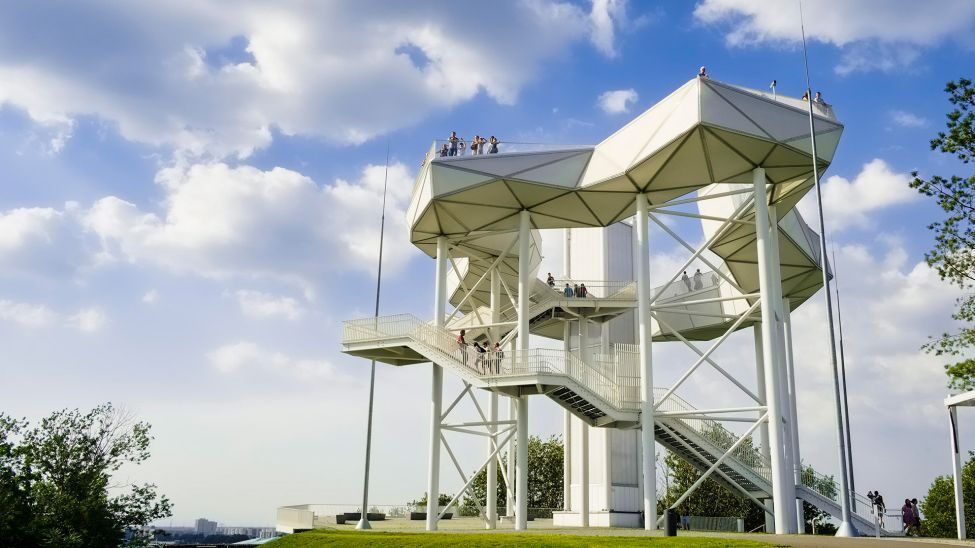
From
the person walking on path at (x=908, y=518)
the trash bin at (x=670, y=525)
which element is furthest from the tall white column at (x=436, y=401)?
the person walking on path at (x=908, y=518)

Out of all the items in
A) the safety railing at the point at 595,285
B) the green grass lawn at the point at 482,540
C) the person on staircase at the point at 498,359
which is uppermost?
the safety railing at the point at 595,285

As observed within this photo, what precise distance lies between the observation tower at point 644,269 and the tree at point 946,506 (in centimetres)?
1109

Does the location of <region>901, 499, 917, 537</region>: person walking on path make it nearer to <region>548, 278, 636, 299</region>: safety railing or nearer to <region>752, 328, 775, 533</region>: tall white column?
<region>752, 328, 775, 533</region>: tall white column

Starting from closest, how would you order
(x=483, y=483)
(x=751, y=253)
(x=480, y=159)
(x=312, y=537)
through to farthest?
(x=312, y=537) → (x=480, y=159) → (x=751, y=253) → (x=483, y=483)

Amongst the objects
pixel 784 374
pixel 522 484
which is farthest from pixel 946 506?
pixel 522 484

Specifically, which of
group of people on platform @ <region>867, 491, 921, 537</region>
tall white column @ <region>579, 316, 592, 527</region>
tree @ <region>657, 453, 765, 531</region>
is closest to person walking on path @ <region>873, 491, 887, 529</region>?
group of people on platform @ <region>867, 491, 921, 537</region>

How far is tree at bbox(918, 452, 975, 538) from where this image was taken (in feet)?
133

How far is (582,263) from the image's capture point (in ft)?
147

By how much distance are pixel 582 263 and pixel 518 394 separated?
1600 centimetres

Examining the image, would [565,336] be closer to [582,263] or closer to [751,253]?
[582,263]

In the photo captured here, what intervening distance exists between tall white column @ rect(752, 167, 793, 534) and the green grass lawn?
22.0ft

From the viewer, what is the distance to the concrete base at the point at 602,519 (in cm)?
3775

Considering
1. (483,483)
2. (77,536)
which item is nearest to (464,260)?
(77,536)

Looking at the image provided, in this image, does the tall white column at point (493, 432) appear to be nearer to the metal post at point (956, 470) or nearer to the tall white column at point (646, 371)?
the tall white column at point (646, 371)
